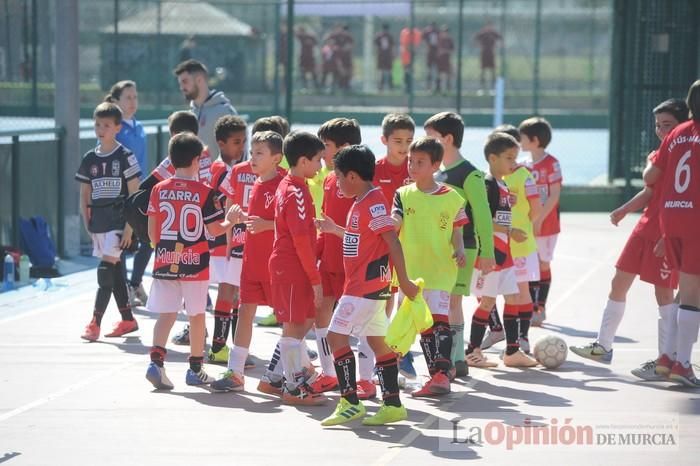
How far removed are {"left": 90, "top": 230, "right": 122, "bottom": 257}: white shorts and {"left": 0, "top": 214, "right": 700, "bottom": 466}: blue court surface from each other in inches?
27.2

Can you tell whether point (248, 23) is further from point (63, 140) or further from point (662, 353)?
point (662, 353)

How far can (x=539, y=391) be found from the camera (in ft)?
28.3

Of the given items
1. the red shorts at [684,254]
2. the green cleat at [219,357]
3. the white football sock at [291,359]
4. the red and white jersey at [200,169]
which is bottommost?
the green cleat at [219,357]

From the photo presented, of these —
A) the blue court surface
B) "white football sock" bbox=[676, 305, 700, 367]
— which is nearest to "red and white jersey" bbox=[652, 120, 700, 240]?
"white football sock" bbox=[676, 305, 700, 367]

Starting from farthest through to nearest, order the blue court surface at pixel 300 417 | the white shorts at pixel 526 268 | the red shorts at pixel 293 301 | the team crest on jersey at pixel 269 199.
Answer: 1. the white shorts at pixel 526 268
2. the team crest on jersey at pixel 269 199
3. the red shorts at pixel 293 301
4. the blue court surface at pixel 300 417

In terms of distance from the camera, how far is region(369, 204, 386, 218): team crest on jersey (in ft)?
24.5

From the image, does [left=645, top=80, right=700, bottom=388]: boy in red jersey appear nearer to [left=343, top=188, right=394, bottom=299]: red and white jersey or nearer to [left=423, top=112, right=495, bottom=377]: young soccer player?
[left=423, top=112, right=495, bottom=377]: young soccer player

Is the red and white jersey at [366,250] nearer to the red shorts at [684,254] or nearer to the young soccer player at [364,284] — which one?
the young soccer player at [364,284]

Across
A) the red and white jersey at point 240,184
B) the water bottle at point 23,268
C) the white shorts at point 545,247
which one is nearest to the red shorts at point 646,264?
the white shorts at point 545,247

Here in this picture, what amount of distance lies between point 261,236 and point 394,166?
1110 mm

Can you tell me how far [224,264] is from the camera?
971cm

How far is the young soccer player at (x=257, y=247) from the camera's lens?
8.38 meters

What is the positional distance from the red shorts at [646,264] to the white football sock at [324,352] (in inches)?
88.3

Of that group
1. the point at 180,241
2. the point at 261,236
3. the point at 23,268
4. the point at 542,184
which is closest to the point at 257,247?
the point at 261,236
